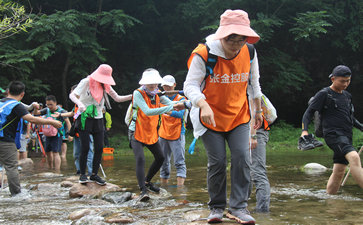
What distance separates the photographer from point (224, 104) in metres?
4.02

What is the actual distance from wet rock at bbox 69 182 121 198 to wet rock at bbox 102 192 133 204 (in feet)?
0.88

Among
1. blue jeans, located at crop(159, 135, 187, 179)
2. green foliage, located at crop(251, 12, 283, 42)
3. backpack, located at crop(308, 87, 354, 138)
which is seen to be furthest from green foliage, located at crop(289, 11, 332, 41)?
backpack, located at crop(308, 87, 354, 138)

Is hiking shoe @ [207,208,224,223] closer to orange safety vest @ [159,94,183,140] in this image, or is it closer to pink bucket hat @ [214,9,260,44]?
pink bucket hat @ [214,9,260,44]

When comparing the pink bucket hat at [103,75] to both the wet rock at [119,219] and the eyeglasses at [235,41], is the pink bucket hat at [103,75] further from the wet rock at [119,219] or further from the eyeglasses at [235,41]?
the eyeglasses at [235,41]

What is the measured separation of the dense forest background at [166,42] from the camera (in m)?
19.3

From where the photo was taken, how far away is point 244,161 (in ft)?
13.3

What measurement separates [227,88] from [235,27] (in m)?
0.59

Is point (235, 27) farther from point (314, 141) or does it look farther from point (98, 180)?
point (98, 180)

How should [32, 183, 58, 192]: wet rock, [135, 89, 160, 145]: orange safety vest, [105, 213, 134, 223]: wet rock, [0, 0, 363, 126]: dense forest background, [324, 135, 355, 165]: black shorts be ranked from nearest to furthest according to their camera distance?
[105, 213, 134, 223]: wet rock < [324, 135, 355, 165]: black shorts < [135, 89, 160, 145]: orange safety vest < [32, 183, 58, 192]: wet rock < [0, 0, 363, 126]: dense forest background

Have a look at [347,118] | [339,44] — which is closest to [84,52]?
[339,44]

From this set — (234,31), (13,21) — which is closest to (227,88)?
(234,31)

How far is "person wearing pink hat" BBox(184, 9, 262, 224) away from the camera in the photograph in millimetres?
3900

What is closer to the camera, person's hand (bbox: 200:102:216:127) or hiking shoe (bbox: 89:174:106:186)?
person's hand (bbox: 200:102:216:127)

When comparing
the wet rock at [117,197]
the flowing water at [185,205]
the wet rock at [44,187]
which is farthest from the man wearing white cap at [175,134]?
the wet rock at [44,187]
